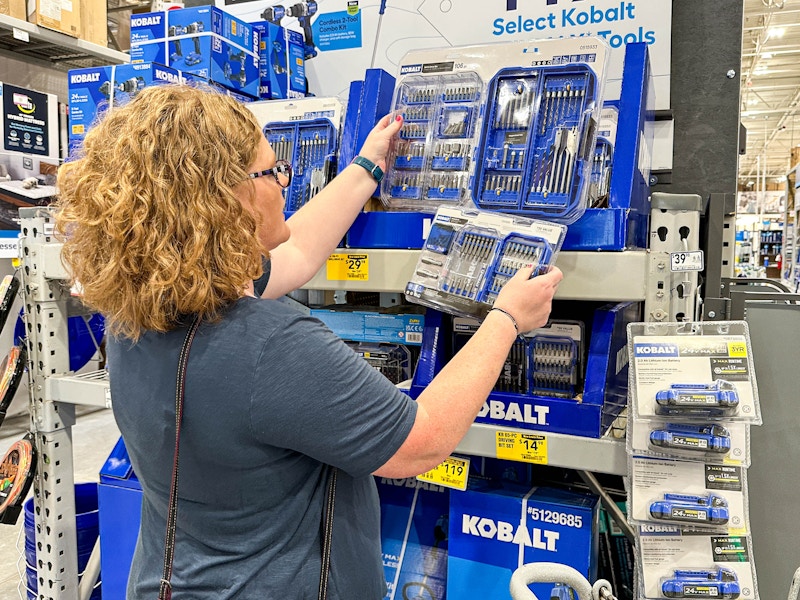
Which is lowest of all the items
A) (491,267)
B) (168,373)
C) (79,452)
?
(79,452)

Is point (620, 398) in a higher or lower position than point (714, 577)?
higher

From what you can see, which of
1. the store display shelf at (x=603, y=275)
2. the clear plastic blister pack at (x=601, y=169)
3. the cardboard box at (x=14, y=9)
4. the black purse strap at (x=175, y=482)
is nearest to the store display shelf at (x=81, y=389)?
the black purse strap at (x=175, y=482)

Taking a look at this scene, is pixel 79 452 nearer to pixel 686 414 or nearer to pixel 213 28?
pixel 213 28

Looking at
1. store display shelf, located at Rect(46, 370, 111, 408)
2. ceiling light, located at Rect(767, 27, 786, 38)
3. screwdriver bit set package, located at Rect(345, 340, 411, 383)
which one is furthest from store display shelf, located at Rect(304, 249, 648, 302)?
ceiling light, located at Rect(767, 27, 786, 38)

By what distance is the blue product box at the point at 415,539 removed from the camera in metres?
1.56

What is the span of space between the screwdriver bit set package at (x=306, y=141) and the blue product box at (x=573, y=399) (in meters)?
0.45

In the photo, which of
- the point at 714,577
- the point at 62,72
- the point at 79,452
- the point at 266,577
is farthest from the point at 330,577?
the point at 62,72

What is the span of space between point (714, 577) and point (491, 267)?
2.17 ft

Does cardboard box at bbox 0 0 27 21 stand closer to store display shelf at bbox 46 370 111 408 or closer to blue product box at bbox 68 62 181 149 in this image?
blue product box at bbox 68 62 181 149

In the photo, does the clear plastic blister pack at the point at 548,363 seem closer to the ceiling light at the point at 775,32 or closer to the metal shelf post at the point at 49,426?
the metal shelf post at the point at 49,426

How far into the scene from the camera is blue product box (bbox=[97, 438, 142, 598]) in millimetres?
1825

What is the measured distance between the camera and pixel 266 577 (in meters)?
0.94

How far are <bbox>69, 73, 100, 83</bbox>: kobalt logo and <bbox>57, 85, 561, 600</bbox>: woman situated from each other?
108 cm

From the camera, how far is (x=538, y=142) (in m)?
1.30
